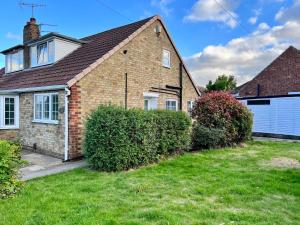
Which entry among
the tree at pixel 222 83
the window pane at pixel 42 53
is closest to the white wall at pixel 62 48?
the window pane at pixel 42 53

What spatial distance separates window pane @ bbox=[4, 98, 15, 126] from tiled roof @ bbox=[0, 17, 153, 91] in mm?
789

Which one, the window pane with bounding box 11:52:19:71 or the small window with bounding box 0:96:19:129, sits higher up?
the window pane with bounding box 11:52:19:71

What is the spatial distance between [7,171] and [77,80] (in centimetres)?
511

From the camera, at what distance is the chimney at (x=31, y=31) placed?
17094 millimetres

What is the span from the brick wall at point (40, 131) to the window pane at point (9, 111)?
1.83 feet

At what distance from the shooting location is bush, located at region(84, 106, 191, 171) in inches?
337

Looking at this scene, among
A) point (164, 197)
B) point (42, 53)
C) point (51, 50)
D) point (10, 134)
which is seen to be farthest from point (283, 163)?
point (42, 53)

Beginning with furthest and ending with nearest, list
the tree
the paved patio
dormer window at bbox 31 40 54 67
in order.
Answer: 1. the tree
2. dormer window at bbox 31 40 54 67
3. the paved patio

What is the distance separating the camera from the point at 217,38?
18734 mm

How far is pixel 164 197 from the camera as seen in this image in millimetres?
6047

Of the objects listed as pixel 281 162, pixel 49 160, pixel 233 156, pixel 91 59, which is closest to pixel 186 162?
pixel 233 156

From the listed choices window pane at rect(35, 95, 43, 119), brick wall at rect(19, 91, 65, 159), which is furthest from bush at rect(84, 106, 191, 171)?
window pane at rect(35, 95, 43, 119)

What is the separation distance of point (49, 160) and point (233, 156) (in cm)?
734

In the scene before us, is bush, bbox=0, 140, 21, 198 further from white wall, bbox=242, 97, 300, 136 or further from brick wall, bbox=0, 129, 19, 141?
white wall, bbox=242, 97, 300, 136
